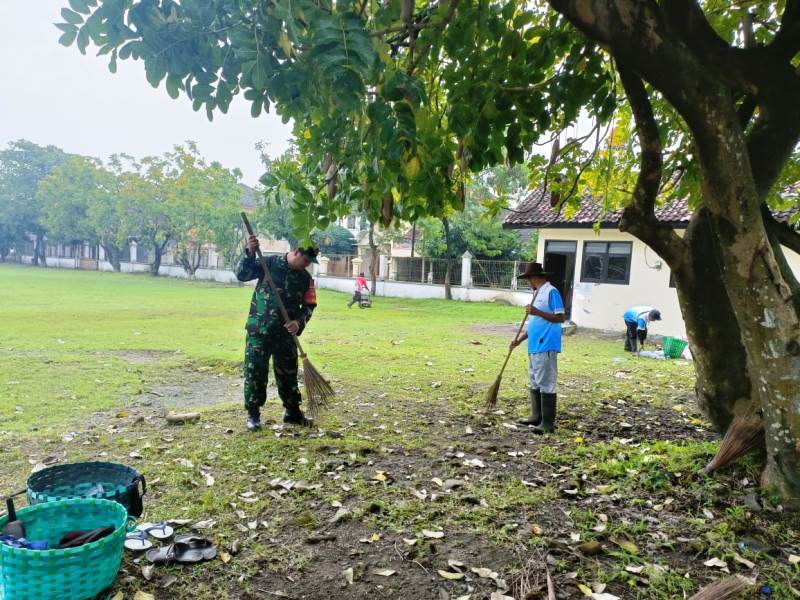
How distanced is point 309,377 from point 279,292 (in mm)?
920

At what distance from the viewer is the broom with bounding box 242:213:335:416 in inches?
209

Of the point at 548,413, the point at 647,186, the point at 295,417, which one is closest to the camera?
the point at 647,186

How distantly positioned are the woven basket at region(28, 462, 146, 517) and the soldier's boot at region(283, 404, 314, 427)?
2.33 meters

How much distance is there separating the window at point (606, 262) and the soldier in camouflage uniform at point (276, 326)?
1182 cm

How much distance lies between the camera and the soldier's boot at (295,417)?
5.55 meters

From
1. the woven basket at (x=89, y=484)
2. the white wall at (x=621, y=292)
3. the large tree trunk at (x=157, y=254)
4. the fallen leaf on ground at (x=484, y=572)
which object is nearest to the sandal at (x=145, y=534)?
the woven basket at (x=89, y=484)

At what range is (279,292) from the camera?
5441mm

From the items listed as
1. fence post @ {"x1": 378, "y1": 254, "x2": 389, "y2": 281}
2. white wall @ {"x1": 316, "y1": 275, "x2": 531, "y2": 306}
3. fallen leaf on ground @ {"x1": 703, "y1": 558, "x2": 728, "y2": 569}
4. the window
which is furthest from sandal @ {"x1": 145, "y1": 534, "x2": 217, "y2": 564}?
fence post @ {"x1": 378, "y1": 254, "x2": 389, "y2": 281}

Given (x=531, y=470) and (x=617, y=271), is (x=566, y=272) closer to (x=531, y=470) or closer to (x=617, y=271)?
(x=617, y=271)

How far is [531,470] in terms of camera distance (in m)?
4.41

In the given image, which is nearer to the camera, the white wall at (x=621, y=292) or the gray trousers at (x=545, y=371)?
the gray trousers at (x=545, y=371)

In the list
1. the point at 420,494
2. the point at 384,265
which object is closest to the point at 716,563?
the point at 420,494

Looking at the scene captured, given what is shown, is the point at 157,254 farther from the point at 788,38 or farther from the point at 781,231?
the point at 788,38

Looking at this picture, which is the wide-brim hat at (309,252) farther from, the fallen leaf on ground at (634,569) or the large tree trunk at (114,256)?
the large tree trunk at (114,256)
